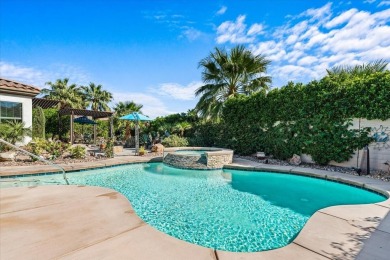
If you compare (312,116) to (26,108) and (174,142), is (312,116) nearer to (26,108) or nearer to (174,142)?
(174,142)

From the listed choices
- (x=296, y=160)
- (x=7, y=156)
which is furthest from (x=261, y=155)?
(x=7, y=156)

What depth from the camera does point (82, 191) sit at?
176 inches

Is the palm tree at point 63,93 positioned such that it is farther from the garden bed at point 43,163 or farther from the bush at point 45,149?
the garden bed at point 43,163

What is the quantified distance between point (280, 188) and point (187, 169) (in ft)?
13.6

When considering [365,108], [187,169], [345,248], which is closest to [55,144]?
[187,169]

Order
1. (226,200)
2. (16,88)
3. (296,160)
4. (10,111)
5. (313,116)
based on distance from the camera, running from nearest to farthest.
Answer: (226,200) → (313,116) → (296,160) → (16,88) → (10,111)

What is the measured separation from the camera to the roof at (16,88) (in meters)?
10.4

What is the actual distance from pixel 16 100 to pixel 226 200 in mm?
12285

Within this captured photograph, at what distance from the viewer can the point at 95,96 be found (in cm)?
2839

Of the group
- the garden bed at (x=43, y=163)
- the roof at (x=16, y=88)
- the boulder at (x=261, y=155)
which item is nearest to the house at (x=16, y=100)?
the roof at (x=16, y=88)

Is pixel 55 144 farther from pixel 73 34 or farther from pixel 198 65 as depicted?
pixel 198 65

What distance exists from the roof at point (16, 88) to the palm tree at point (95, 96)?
1722 centimetres

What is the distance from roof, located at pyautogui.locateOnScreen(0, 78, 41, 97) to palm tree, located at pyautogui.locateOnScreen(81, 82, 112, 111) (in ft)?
56.5

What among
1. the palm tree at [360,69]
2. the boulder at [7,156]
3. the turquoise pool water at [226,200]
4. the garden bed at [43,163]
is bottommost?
the turquoise pool water at [226,200]
